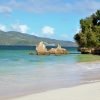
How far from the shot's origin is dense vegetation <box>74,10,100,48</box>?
3231 inches

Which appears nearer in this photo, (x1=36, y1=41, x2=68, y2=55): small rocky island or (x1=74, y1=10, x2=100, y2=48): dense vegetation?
(x1=36, y1=41, x2=68, y2=55): small rocky island

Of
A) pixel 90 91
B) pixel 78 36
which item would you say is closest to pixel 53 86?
pixel 90 91

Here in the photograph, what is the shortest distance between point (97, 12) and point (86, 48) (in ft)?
32.5

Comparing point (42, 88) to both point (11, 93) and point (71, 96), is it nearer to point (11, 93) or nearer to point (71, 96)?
point (11, 93)

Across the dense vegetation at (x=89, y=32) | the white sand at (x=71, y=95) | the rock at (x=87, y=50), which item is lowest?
the white sand at (x=71, y=95)

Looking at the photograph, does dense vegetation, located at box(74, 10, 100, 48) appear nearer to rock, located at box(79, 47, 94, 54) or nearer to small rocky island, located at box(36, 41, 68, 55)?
rock, located at box(79, 47, 94, 54)

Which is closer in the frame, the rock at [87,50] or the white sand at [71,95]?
the white sand at [71,95]

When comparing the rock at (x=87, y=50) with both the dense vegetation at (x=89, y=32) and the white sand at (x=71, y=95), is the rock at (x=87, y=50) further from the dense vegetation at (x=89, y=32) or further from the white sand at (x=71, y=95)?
the white sand at (x=71, y=95)

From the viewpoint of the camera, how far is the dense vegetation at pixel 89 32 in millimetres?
82062

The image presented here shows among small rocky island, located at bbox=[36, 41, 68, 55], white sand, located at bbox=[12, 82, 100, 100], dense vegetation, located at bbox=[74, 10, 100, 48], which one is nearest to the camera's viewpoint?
white sand, located at bbox=[12, 82, 100, 100]

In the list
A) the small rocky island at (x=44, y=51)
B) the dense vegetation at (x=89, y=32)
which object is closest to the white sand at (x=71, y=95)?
the small rocky island at (x=44, y=51)

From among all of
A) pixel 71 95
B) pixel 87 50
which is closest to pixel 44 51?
pixel 87 50

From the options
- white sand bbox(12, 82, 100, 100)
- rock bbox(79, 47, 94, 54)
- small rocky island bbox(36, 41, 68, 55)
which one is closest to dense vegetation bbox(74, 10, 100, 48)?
rock bbox(79, 47, 94, 54)

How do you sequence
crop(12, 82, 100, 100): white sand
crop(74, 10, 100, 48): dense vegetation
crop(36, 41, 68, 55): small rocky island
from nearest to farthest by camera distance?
crop(12, 82, 100, 100): white sand, crop(36, 41, 68, 55): small rocky island, crop(74, 10, 100, 48): dense vegetation
